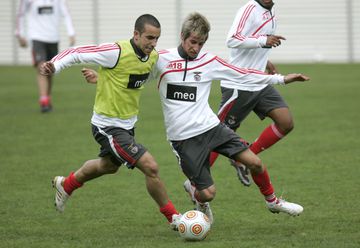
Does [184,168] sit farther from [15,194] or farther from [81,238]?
[15,194]

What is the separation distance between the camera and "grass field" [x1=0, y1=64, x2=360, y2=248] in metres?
7.02

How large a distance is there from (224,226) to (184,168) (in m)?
0.69

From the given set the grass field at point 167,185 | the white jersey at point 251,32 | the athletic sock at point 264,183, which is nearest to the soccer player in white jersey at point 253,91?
the white jersey at point 251,32

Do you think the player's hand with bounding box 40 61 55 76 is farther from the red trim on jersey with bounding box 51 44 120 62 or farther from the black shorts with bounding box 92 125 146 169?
the black shorts with bounding box 92 125 146 169

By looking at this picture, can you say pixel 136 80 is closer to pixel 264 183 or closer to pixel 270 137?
pixel 264 183

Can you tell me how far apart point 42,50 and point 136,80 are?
9.45 metres

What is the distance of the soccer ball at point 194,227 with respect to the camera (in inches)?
269

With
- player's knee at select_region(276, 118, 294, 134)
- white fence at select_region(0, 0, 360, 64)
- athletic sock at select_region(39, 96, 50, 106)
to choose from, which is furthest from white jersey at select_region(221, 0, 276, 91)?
white fence at select_region(0, 0, 360, 64)

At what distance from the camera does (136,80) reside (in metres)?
7.20

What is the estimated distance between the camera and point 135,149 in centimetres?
709

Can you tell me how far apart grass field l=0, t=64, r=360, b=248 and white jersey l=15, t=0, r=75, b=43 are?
1559mm

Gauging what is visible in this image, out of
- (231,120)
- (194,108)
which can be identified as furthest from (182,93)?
(231,120)

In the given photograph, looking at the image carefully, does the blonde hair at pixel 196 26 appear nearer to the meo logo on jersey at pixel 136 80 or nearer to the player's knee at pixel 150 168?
the meo logo on jersey at pixel 136 80

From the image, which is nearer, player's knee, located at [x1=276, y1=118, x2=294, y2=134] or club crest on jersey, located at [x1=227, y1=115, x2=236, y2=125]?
player's knee, located at [x1=276, y1=118, x2=294, y2=134]
